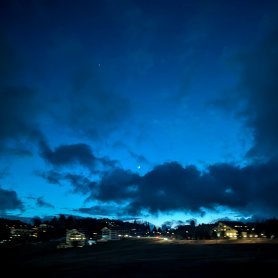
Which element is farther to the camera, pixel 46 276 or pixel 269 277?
pixel 46 276

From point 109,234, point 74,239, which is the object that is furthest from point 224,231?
point 109,234

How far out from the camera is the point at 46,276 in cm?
3108

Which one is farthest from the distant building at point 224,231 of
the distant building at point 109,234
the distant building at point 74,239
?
the distant building at point 109,234

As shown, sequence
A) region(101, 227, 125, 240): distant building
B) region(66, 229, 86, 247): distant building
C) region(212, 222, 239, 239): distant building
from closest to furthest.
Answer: region(66, 229, 86, 247): distant building < region(212, 222, 239, 239): distant building < region(101, 227, 125, 240): distant building

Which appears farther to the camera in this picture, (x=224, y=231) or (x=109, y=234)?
(x=109, y=234)

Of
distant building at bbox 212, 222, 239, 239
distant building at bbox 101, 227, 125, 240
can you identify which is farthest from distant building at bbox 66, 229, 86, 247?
distant building at bbox 212, 222, 239, 239

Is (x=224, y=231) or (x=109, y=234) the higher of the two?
(x=109, y=234)

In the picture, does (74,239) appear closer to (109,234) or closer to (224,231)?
(109,234)

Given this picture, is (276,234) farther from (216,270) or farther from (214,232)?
(216,270)

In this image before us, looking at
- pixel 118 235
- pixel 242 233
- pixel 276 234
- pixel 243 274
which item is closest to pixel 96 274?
pixel 243 274

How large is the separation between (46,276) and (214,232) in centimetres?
9617

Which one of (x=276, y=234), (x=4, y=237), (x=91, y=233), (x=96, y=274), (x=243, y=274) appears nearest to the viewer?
(x=243, y=274)

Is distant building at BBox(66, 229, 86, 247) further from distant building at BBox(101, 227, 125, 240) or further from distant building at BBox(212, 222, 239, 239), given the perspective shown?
distant building at BBox(212, 222, 239, 239)

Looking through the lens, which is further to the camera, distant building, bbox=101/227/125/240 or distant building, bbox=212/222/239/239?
distant building, bbox=101/227/125/240
